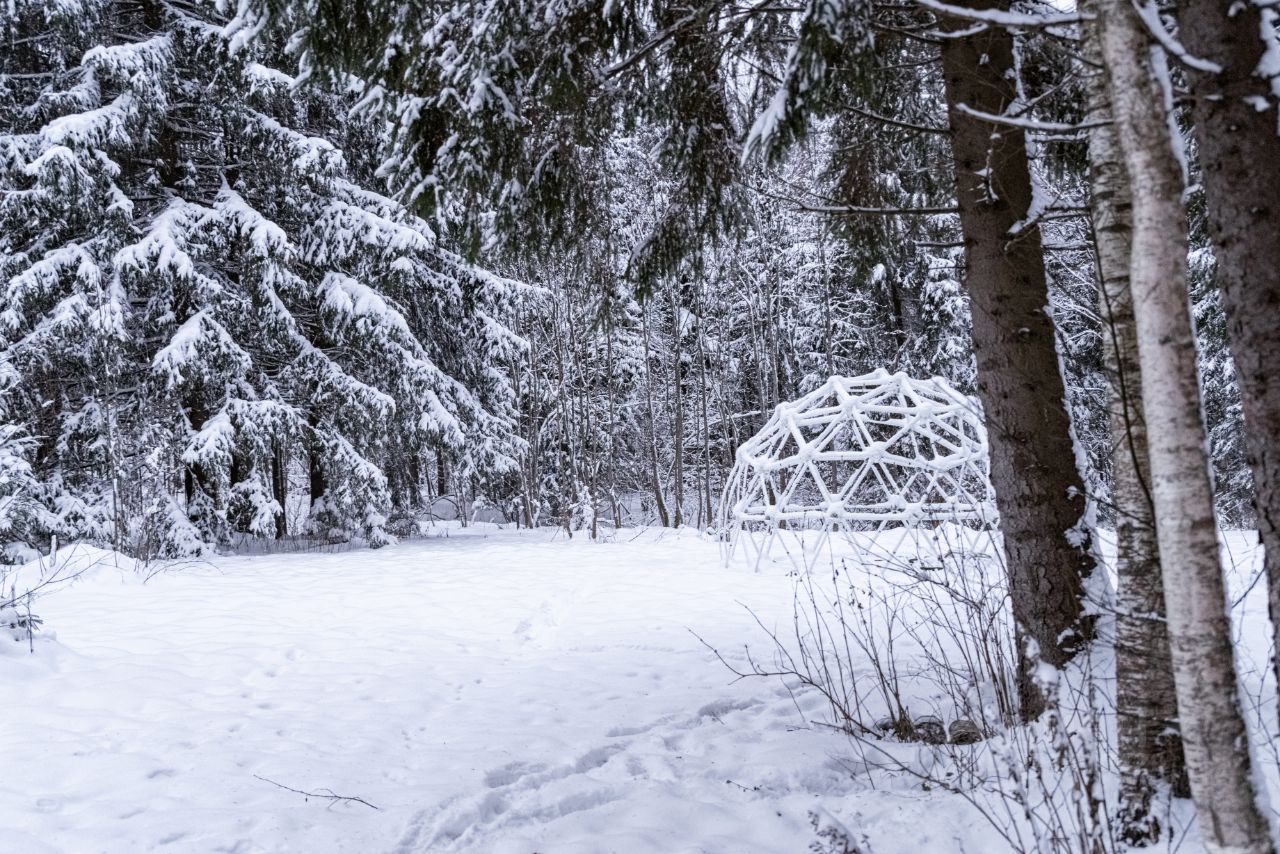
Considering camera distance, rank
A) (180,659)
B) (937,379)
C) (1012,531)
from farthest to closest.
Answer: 1. (937,379)
2. (180,659)
3. (1012,531)

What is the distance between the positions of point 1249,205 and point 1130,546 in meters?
1.03

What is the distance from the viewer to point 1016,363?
3600 millimetres

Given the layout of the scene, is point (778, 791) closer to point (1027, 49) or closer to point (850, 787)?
point (850, 787)

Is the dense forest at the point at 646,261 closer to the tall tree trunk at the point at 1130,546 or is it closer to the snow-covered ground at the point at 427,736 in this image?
the tall tree trunk at the point at 1130,546

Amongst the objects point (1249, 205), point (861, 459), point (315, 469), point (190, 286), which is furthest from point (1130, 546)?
point (315, 469)

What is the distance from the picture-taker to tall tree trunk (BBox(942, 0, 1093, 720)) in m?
3.46

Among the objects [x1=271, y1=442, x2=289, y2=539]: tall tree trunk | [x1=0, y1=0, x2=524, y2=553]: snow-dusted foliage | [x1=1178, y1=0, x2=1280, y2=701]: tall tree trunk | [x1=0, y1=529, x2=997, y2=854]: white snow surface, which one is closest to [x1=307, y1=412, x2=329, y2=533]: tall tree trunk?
[x1=0, y1=0, x2=524, y2=553]: snow-dusted foliage

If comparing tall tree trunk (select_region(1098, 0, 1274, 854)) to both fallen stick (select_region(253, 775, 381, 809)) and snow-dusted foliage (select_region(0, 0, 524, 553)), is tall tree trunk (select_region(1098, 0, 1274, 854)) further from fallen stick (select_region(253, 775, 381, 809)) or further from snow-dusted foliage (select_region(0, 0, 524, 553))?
snow-dusted foliage (select_region(0, 0, 524, 553))

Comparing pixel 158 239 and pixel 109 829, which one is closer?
pixel 109 829

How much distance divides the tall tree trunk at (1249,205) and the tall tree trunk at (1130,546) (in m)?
0.23

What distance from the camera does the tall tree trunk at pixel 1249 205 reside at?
202 centimetres

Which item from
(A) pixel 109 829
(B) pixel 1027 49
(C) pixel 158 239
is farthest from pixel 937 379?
(C) pixel 158 239

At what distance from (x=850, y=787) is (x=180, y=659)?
418 centimetres

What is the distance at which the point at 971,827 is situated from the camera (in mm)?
2748
